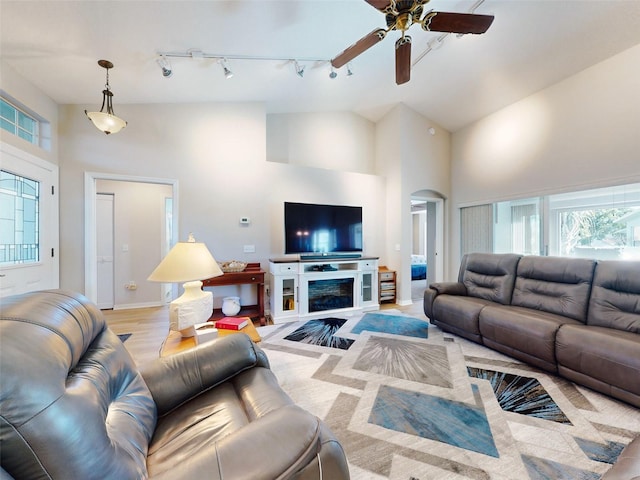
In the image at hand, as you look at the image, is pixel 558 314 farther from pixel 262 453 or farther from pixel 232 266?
pixel 232 266

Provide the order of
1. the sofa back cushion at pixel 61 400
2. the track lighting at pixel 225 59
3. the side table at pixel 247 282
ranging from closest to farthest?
the sofa back cushion at pixel 61 400 < the track lighting at pixel 225 59 < the side table at pixel 247 282

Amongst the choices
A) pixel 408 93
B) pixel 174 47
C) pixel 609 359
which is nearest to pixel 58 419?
pixel 609 359

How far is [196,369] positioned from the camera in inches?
51.8

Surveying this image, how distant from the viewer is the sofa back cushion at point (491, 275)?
9.65 feet

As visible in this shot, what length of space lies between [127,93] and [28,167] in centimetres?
137

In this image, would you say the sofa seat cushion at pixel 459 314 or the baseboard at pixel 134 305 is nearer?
the sofa seat cushion at pixel 459 314

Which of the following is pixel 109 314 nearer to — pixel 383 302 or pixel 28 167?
pixel 28 167

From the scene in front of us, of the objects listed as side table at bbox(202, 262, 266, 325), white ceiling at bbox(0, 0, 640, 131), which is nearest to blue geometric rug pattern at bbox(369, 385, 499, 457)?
side table at bbox(202, 262, 266, 325)

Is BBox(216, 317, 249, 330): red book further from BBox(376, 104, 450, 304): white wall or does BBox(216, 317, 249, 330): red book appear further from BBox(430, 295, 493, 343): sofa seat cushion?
BBox(376, 104, 450, 304): white wall

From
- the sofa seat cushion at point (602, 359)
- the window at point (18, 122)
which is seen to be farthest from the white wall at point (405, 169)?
the window at point (18, 122)

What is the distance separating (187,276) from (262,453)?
4.17 ft

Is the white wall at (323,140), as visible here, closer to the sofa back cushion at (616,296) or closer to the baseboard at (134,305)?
the baseboard at (134,305)

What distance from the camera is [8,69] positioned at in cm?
250

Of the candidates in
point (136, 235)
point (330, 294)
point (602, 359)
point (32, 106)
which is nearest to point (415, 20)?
point (602, 359)
